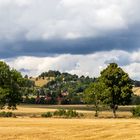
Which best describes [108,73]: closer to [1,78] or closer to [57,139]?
[1,78]

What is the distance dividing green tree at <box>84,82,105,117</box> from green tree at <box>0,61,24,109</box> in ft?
54.6

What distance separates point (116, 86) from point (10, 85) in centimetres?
2570

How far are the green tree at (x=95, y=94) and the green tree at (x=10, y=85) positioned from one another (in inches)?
655

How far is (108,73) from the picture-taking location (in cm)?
10769

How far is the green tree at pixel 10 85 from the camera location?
110537mm

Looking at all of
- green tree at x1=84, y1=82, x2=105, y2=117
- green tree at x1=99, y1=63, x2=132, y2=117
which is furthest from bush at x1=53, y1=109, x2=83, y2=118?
green tree at x1=99, y1=63, x2=132, y2=117

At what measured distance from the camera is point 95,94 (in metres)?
111

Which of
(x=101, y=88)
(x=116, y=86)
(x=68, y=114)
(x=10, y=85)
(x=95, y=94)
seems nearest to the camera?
(x=116, y=86)

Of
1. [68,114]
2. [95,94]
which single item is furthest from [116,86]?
[68,114]

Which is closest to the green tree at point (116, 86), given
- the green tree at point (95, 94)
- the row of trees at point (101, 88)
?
the row of trees at point (101, 88)

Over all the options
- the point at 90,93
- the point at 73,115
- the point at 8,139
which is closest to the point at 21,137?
the point at 8,139

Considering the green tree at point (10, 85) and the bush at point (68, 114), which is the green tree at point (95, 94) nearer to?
the bush at point (68, 114)

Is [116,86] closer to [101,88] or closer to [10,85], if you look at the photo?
[101,88]

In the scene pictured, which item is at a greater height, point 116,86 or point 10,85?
point 10,85
